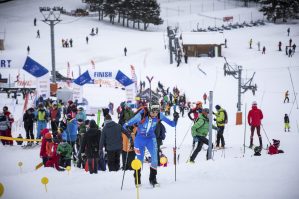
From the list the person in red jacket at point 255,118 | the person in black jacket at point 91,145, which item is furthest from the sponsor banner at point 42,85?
the person in black jacket at point 91,145

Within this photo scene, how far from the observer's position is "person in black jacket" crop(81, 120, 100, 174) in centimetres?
857

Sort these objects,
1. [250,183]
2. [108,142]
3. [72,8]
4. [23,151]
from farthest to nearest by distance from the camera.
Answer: [72,8] < [23,151] < [108,142] < [250,183]

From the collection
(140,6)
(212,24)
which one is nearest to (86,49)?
(140,6)

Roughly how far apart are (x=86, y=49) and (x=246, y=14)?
132 ft

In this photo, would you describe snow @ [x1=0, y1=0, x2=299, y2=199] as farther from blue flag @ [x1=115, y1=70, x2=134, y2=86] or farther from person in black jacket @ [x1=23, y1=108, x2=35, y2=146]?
blue flag @ [x1=115, y1=70, x2=134, y2=86]

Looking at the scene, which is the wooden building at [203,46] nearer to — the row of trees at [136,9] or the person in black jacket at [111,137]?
the row of trees at [136,9]

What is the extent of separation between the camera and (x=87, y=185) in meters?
7.07

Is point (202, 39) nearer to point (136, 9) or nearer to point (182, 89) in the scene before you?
point (182, 89)

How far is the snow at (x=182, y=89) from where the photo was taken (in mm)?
6699

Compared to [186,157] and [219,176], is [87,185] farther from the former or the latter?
[186,157]

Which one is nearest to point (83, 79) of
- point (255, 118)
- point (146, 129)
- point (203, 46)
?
point (255, 118)

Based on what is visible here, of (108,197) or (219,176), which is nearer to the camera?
(108,197)

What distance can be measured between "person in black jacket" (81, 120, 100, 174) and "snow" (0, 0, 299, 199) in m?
0.40

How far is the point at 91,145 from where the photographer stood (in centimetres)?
864
